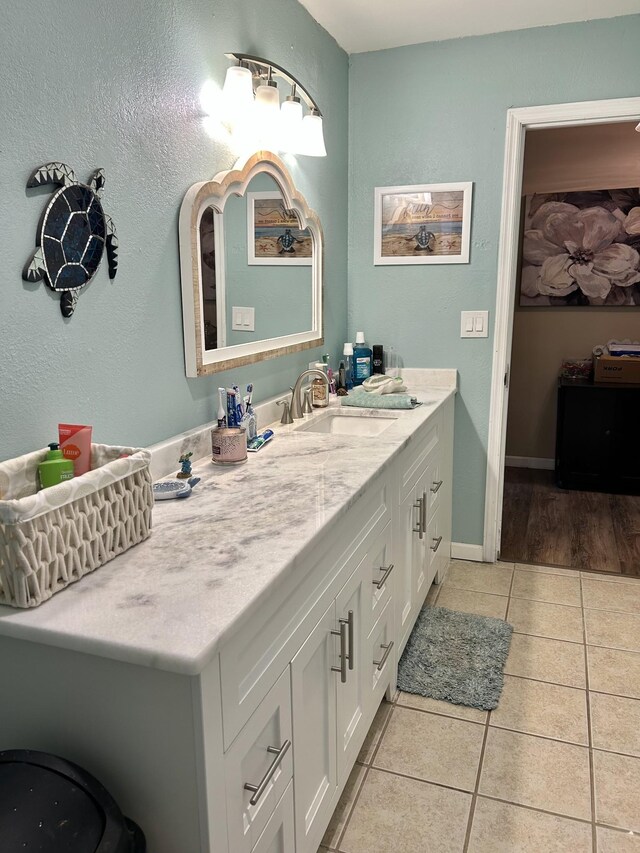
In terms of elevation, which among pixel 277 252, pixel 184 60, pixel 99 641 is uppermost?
pixel 184 60

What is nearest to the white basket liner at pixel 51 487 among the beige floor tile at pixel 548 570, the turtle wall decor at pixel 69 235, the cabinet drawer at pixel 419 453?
the turtle wall decor at pixel 69 235

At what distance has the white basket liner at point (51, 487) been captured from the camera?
0.95 m

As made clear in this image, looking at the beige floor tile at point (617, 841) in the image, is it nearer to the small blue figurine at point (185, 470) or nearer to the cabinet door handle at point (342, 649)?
the cabinet door handle at point (342, 649)

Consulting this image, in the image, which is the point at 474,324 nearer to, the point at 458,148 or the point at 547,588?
the point at 458,148

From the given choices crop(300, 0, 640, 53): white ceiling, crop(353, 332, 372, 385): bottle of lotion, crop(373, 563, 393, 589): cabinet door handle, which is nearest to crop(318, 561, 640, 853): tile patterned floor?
crop(373, 563, 393, 589): cabinet door handle

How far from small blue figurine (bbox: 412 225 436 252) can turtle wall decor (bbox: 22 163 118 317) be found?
1799mm

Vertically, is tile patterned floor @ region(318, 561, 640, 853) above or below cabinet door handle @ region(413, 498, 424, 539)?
below

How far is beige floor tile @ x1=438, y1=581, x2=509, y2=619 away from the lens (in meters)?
2.65

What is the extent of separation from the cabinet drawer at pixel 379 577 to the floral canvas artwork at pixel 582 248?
3126mm

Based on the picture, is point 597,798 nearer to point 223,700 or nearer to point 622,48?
point 223,700

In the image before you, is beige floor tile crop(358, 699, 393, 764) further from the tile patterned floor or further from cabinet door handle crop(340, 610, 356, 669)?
cabinet door handle crop(340, 610, 356, 669)

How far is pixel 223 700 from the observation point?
960 mm

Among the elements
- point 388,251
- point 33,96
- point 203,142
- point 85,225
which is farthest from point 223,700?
point 388,251

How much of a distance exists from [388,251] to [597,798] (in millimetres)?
2250
